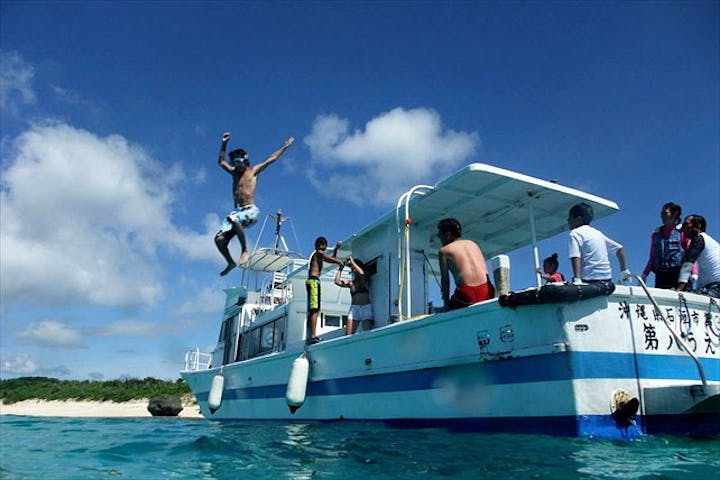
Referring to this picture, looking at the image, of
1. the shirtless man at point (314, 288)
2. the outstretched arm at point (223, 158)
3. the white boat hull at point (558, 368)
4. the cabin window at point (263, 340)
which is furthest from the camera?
the cabin window at point (263, 340)

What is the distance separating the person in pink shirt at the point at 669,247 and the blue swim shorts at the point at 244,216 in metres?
4.96

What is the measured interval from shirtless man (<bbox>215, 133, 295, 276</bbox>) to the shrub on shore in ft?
72.9

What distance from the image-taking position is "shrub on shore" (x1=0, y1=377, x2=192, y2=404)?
85.6ft

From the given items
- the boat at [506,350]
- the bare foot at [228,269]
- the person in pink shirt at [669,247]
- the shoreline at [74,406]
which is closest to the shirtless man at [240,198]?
the bare foot at [228,269]

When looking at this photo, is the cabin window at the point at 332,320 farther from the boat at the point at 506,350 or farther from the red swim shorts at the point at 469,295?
the red swim shorts at the point at 469,295

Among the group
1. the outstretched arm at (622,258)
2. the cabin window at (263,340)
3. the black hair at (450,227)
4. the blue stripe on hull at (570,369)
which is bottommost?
the blue stripe on hull at (570,369)

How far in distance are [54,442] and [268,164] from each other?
13.4 feet

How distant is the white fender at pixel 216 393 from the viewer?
11086 millimetres

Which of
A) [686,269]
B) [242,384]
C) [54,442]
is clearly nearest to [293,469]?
[54,442]

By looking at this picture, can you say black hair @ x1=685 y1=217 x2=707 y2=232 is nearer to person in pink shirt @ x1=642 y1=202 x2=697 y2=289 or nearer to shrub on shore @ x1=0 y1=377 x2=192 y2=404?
person in pink shirt @ x1=642 y1=202 x2=697 y2=289

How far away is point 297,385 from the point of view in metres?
7.70

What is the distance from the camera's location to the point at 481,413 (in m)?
5.22

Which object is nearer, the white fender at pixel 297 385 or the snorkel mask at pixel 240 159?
the snorkel mask at pixel 240 159

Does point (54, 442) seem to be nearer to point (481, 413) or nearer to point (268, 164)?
point (268, 164)
